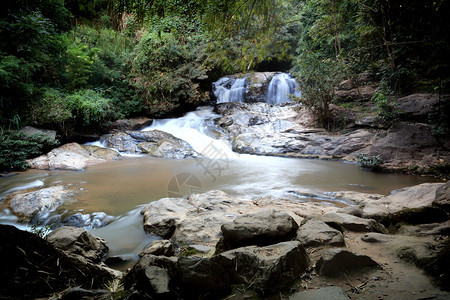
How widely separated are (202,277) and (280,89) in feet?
51.8

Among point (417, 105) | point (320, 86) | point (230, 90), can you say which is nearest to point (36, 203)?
point (320, 86)

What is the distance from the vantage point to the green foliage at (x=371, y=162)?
677 cm

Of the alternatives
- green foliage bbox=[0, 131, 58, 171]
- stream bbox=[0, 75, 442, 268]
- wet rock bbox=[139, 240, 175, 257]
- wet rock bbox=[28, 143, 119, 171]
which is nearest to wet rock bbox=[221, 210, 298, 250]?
wet rock bbox=[139, 240, 175, 257]

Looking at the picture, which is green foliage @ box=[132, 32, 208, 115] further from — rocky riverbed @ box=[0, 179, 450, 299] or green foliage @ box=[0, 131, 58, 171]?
rocky riverbed @ box=[0, 179, 450, 299]

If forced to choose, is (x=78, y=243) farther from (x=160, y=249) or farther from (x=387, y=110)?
(x=387, y=110)

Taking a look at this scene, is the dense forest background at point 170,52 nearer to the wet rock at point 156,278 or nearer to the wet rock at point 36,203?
the wet rock at point 156,278

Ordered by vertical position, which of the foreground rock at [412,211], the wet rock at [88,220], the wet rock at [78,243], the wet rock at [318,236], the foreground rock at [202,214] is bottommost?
the wet rock at [88,220]

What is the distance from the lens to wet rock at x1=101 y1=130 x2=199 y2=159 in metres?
9.48

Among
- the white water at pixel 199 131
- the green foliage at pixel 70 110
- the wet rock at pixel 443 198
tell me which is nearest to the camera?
the wet rock at pixel 443 198

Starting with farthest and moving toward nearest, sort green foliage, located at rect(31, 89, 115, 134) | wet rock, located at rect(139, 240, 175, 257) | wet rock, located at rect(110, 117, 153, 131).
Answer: wet rock, located at rect(110, 117, 153, 131) < green foliage, located at rect(31, 89, 115, 134) < wet rock, located at rect(139, 240, 175, 257)

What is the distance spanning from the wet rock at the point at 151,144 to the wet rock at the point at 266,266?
7903mm

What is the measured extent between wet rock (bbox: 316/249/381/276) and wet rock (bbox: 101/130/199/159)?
26.5ft

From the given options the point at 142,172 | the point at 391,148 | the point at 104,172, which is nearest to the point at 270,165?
the point at 391,148

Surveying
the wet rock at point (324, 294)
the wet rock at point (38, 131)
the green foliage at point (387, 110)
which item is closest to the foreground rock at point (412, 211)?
the wet rock at point (324, 294)
